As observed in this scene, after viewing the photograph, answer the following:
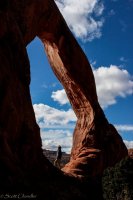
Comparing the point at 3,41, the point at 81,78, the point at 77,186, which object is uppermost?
the point at 81,78

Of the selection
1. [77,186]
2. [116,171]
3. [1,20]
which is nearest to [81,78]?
[77,186]

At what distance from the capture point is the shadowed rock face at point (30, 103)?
1334cm

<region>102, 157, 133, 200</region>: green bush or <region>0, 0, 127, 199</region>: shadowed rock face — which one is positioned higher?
<region>0, 0, 127, 199</region>: shadowed rock face

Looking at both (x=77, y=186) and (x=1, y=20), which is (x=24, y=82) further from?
(x=77, y=186)

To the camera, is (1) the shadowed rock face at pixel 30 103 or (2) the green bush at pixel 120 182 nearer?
(2) the green bush at pixel 120 182

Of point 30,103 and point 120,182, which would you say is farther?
point 30,103

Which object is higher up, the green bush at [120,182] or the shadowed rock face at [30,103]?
the shadowed rock face at [30,103]

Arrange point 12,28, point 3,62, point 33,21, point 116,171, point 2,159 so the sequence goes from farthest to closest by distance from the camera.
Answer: point 33,21, point 12,28, point 3,62, point 116,171, point 2,159

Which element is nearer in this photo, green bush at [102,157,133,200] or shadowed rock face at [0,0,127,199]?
green bush at [102,157,133,200]

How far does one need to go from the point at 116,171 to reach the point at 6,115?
424cm

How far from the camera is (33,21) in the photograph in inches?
767

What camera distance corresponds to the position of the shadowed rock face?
43.8 feet

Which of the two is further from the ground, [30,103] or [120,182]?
[30,103]

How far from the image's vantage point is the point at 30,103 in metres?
15.1
